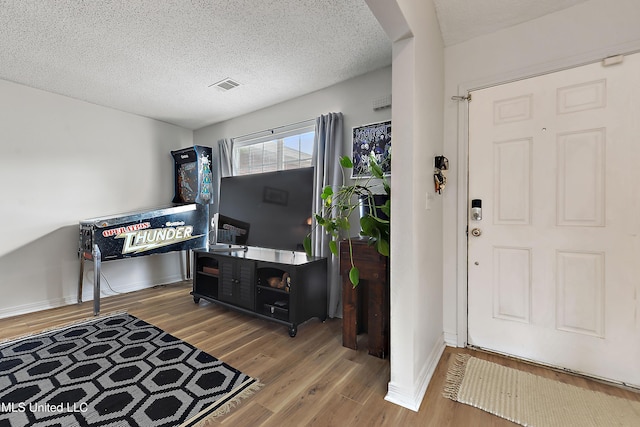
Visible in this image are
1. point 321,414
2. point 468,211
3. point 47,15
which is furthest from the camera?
point 468,211

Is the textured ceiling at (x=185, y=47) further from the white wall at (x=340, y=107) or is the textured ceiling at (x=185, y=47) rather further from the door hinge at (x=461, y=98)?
the door hinge at (x=461, y=98)

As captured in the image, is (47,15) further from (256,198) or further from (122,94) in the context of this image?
(256,198)

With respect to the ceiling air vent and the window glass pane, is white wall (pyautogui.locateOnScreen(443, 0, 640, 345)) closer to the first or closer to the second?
the window glass pane

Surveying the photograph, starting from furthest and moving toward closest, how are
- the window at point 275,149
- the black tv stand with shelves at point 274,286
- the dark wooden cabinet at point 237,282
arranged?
the window at point 275,149
the dark wooden cabinet at point 237,282
the black tv stand with shelves at point 274,286

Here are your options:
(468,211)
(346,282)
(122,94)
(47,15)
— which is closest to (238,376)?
(346,282)

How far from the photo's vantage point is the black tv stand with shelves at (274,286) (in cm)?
226

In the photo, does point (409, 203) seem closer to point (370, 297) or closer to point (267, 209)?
point (370, 297)

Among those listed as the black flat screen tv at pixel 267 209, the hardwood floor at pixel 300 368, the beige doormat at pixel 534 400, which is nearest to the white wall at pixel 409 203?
the hardwood floor at pixel 300 368

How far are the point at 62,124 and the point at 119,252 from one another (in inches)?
63.6

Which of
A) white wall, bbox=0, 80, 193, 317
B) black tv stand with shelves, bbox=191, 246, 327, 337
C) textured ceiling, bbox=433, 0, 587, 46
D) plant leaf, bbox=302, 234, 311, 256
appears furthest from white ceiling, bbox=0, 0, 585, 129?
black tv stand with shelves, bbox=191, 246, 327, 337

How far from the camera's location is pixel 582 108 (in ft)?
5.50

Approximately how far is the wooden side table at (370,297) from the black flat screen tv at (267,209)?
0.64 meters

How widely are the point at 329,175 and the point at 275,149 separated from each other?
1.03 m

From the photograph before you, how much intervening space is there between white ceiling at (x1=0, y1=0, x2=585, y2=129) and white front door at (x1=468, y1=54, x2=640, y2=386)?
1.92 ft
